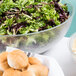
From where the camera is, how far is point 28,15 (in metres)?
0.83

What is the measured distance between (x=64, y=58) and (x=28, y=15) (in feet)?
0.84

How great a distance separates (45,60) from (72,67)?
0.22 m

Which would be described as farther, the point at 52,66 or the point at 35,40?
the point at 35,40

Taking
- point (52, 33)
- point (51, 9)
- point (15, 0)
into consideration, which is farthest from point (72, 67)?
point (15, 0)

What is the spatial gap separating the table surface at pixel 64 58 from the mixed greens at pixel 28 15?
0.14 metres

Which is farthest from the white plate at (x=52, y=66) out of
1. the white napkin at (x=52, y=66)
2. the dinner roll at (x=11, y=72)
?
the dinner roll at (x=11, y=72)

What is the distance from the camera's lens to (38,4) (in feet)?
2.90

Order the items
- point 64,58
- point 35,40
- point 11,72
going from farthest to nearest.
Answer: point 64,58
point 35,40
point 11,72

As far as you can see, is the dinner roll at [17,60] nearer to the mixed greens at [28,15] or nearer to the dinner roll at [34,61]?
the dinner roll at [34,61]

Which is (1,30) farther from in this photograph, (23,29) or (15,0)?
(15,0)

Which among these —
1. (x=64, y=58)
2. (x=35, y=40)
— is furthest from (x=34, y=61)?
(x=64, y=58)

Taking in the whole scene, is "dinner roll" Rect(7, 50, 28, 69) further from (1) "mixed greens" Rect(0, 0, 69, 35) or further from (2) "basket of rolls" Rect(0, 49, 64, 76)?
(1) "mixed greens" Rect(0, 0, 69, 35)

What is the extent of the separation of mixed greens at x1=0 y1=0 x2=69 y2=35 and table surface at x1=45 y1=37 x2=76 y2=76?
136 millimetres

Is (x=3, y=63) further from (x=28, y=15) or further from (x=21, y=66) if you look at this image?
(x=28, y=15)
